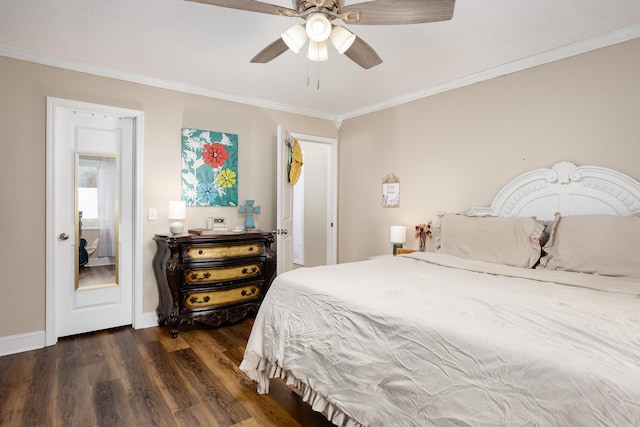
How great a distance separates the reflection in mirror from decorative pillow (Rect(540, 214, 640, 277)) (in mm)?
3695

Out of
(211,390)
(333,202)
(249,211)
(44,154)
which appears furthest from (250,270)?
(44,154)

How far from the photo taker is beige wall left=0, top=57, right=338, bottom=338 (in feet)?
9.14

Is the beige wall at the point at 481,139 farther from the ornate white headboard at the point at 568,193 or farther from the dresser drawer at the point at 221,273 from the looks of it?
the dresser drawer at the point at 221,273

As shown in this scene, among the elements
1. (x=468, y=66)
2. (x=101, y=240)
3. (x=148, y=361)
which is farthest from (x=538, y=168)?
(x=101, y=240)

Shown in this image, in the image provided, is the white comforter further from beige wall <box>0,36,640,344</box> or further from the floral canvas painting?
the floral canvas painting

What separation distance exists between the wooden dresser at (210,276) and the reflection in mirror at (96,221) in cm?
42

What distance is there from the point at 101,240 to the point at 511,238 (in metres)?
3.58

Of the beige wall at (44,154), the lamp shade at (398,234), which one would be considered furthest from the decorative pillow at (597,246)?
the beige wall at (44,154)

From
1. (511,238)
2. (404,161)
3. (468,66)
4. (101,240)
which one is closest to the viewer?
(511,238)

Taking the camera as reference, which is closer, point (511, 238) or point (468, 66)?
point (511, 238)

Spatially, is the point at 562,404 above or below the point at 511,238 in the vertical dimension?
below

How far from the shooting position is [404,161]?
3924 millimetres

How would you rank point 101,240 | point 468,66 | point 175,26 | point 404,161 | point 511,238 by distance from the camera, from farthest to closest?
point 404,161 < point 101,240 < point 468,66 < point 511,238 < point 175,26

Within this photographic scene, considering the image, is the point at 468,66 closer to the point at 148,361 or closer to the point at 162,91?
the point at 162,91
